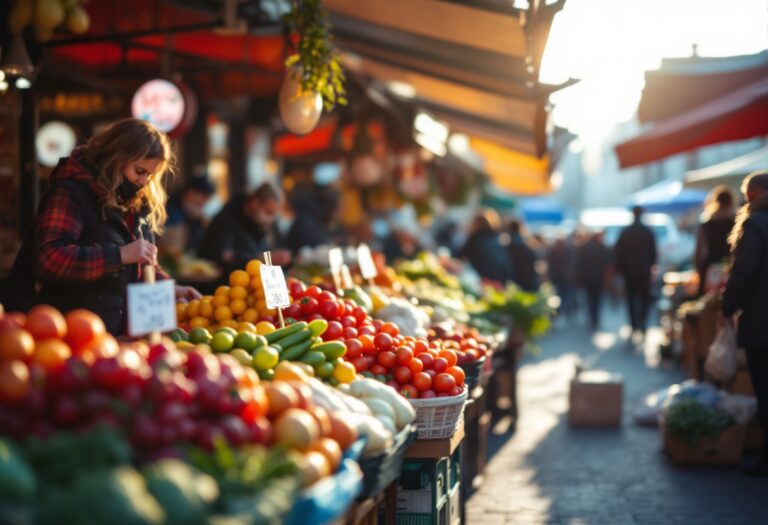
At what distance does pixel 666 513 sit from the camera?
615cm

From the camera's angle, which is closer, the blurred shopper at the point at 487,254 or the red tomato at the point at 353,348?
the red tomato at the point at 353,348

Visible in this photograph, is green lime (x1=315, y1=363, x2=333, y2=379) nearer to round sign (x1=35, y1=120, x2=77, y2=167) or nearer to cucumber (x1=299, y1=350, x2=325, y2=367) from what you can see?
cucumber (x1=299, y1=350, x2=325, y2=367)

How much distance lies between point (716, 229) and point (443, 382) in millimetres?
6625

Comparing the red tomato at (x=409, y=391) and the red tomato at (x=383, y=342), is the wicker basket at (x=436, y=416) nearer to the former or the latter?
the red tomato at (x=409, y=391)

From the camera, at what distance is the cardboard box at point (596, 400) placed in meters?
9.24

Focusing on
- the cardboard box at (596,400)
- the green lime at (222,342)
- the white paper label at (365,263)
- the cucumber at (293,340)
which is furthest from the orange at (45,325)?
the cardboard box at (596,400)

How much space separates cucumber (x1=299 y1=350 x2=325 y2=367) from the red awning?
577 cm

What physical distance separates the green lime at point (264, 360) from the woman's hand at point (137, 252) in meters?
0.79

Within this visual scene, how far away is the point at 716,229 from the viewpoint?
10422mm

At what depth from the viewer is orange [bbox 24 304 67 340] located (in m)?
3.00

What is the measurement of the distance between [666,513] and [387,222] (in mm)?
13410

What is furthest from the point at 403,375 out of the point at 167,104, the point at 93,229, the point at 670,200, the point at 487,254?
the point at 670,200

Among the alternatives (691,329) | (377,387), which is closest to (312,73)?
(377,387)

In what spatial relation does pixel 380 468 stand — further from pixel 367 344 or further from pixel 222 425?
pixel 367 344
